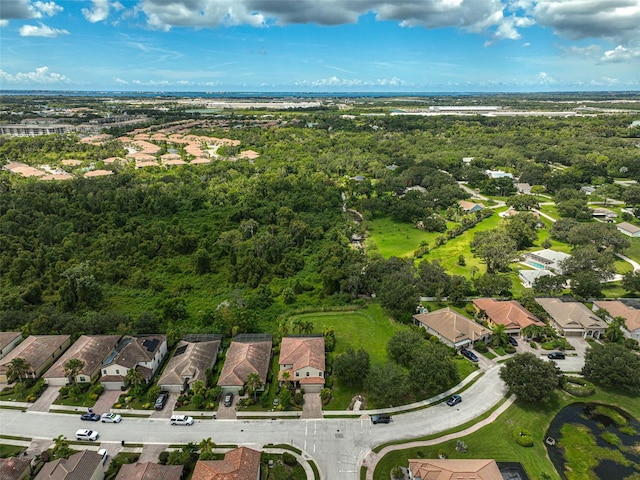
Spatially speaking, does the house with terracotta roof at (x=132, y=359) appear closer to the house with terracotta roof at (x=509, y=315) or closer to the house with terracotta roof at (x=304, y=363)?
the house with terracotta roof at (x=304, y=363)

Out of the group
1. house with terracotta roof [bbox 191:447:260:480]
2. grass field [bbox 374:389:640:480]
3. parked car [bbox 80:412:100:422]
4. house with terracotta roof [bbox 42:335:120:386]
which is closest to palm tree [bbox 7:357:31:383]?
house with terracotta roof [bbox 42:335:120:386]

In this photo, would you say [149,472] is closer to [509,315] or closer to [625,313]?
[509,315]

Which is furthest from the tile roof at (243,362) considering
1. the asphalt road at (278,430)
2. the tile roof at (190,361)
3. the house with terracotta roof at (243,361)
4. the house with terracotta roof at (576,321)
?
the house with terracotta roof at (576,321)

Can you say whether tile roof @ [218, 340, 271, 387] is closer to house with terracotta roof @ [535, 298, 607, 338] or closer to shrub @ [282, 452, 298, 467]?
shrub @ [282, 452, 298, 467]

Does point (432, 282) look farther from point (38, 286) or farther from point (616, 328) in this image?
point (38, 286)

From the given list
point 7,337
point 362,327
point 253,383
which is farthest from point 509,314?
point 7,337

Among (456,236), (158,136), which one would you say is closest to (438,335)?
(456,236)
